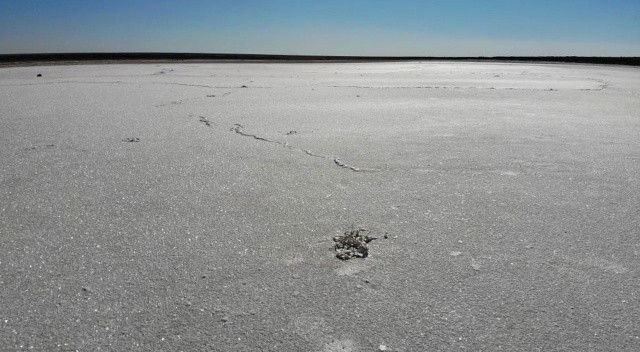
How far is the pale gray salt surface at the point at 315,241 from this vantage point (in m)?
0.93

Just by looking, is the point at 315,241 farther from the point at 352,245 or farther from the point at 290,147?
the point at 290,147

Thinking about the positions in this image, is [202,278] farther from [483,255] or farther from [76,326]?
[483,255]

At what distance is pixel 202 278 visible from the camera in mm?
1104

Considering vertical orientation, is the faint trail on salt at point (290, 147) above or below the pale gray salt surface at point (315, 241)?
above

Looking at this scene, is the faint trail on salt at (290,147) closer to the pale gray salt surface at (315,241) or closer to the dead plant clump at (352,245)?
the pale gray salt surface at (315,241)

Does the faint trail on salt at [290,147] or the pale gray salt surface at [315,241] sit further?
the faint trail on salt at [290,147]

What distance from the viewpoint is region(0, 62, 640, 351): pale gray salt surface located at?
3.04ft

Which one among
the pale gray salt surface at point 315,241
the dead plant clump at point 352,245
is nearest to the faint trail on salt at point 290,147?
the pale gray salt surface at point 315,241

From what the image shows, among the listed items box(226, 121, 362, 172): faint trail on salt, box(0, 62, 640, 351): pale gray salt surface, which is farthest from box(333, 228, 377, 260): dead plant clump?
box(226, 121, 362, 172): faint trail on salt

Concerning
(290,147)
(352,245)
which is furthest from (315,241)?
(290,147)

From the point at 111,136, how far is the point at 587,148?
281cm

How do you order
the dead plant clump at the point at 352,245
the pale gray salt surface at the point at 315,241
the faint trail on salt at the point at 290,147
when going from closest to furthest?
1. the pale gray salt surface at the point at 315,241
2. the dead plant clump at the point at 352,245
3. the faint trail on salt at the point at 290,147

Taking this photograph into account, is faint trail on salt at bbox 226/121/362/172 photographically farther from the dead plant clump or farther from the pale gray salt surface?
the dead plant clump

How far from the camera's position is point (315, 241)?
1315mm
